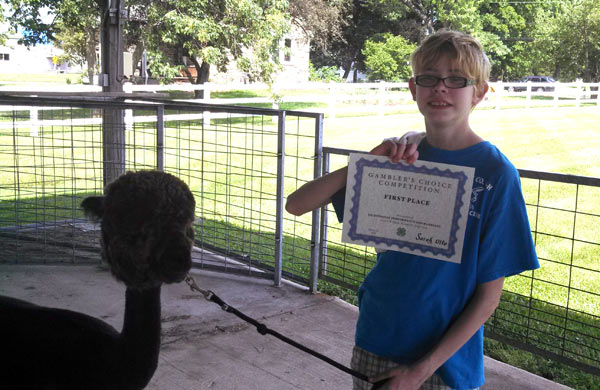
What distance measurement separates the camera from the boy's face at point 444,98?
1.75 meters

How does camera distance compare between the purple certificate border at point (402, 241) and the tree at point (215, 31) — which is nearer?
the purple certificate border at point (402, 241)

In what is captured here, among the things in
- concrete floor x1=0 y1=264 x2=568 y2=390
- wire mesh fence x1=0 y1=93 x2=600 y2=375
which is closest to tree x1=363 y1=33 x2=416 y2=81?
wire mesh fence x1=0 y1=93 x2=600 y2=375

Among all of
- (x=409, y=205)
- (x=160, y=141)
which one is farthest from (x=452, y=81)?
(x=160, y=141)

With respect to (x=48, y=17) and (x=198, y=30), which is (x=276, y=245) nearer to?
(x=198, y=30)

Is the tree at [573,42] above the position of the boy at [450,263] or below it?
above

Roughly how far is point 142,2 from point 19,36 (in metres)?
3.84

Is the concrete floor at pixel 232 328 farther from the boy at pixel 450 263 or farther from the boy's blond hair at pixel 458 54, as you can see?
the boy's blond hair at pixel 458 54

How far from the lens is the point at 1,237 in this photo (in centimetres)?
568

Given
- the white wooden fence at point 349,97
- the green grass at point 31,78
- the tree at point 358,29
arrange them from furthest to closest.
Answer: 1. the tree at point 358,29
2. the green grass at point 31,78
3. the white wooden fence at point 349,97

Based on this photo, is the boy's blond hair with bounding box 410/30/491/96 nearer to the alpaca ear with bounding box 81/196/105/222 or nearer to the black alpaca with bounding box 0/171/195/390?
the black alpaca with bounding box 0/171/195/390

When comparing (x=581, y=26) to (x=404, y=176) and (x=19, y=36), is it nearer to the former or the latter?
(x=19, y=36)

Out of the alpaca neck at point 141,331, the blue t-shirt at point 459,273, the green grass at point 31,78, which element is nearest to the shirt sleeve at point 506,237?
the blue t-shirt at point 459,273

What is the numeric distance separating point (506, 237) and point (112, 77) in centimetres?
578

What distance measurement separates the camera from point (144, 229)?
1620mm
